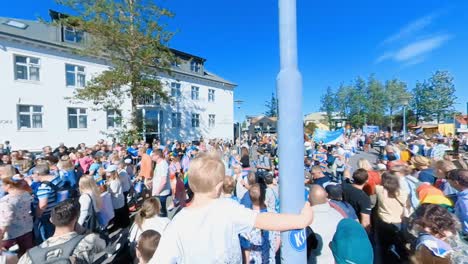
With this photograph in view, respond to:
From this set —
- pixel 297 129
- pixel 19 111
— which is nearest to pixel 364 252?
pixel 297 129

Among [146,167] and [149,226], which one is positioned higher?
→ [146,167]

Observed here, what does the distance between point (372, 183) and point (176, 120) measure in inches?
867

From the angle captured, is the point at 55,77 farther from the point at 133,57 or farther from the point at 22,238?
the point at 22,238

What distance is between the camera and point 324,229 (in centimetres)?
223

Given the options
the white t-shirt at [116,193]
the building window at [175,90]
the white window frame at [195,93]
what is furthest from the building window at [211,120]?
the white t-shirt at [116,193]

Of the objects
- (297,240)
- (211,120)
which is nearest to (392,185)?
(297,240)

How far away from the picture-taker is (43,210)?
338cm

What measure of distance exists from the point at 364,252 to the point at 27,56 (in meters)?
19.7

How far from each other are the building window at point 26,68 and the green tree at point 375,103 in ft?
165

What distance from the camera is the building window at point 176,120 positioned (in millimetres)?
23844

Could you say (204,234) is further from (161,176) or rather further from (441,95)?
(441,95)

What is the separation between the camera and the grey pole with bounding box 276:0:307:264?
136 cm

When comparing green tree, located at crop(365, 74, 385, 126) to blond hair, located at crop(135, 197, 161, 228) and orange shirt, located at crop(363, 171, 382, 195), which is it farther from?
blond hair, located at crop(135, 197, 161, 228)

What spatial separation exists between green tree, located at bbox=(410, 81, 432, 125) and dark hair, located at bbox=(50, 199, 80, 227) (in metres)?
45.2
